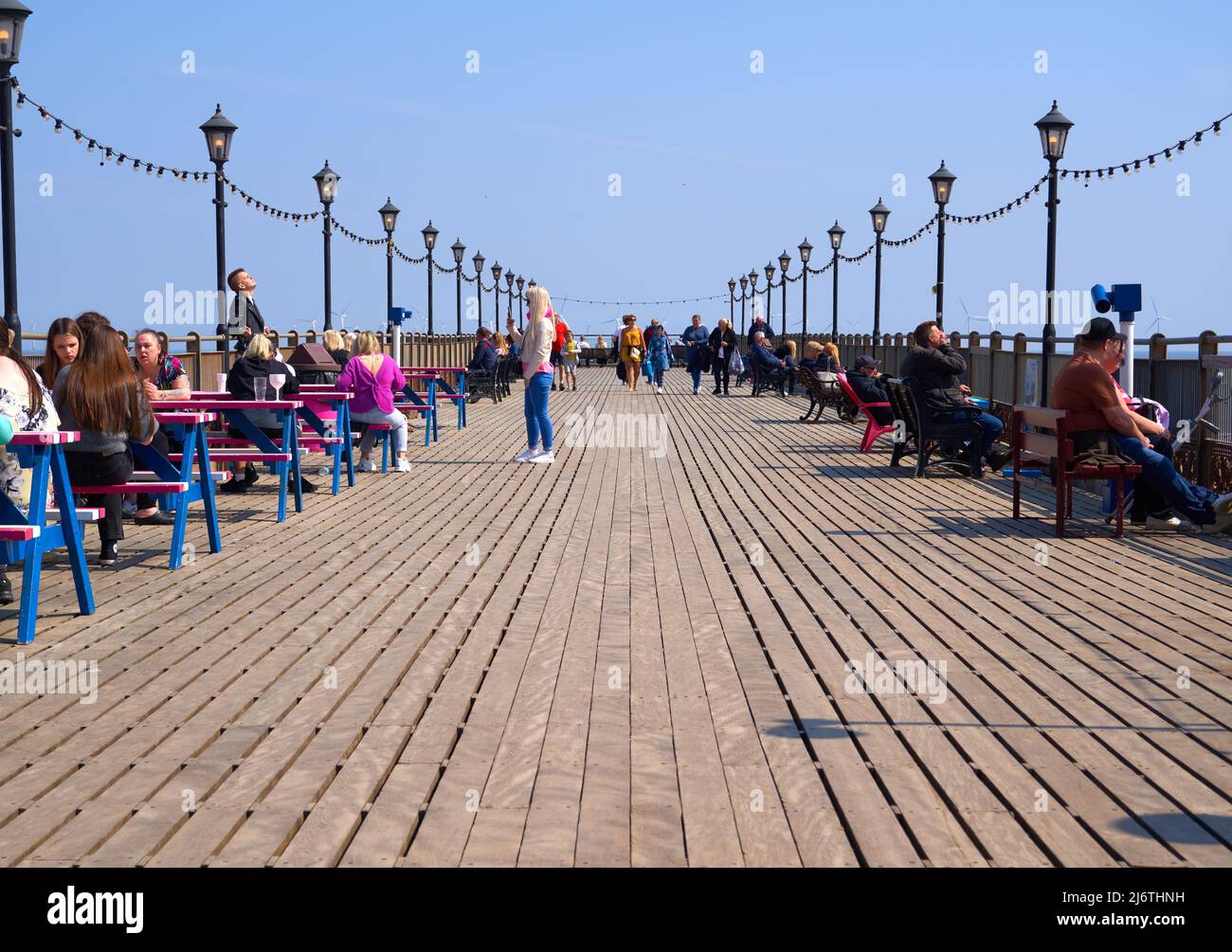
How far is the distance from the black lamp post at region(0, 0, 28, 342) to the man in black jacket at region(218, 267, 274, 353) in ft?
8.76

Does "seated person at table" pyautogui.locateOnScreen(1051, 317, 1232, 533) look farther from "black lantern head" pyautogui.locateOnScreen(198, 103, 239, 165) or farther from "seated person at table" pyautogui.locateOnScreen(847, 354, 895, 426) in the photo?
"black lantern head" pyautogui.locateOnScreen(198, 103, 239, 165)

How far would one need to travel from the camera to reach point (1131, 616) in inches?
260

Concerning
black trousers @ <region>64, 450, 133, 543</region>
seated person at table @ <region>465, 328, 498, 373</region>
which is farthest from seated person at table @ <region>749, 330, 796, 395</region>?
black trousers @ <region>64, 450, 133, 543</region>

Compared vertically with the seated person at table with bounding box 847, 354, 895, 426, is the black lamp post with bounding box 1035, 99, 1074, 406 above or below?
above

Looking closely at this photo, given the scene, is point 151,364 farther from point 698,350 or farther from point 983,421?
Answer: point 698,350

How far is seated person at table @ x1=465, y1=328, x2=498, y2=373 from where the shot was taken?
88.1 ft

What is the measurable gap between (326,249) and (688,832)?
21.6 metres

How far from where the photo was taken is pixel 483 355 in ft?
88.6

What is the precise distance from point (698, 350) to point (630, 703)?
2739cm

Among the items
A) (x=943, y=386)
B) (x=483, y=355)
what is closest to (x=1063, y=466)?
(x=943, y=386)

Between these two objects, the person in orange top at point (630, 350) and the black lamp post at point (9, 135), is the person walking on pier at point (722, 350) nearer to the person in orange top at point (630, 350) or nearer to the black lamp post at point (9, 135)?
the person in orange top at point (630, 350)

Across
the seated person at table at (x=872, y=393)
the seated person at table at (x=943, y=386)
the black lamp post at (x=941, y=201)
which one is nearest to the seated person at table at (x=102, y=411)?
the seated person at table at (x=943, y=386)

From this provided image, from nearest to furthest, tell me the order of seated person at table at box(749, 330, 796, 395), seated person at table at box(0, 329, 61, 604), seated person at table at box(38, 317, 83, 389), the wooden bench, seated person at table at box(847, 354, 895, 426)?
seated person at table at box(0, 329, 61, 604)
seated person at table at box(38, 317, 83, 389)
the wooden bench
seated person at table at box(847, 354, 895, 426)
seated person at table at box(749, 330, 796, 395)
